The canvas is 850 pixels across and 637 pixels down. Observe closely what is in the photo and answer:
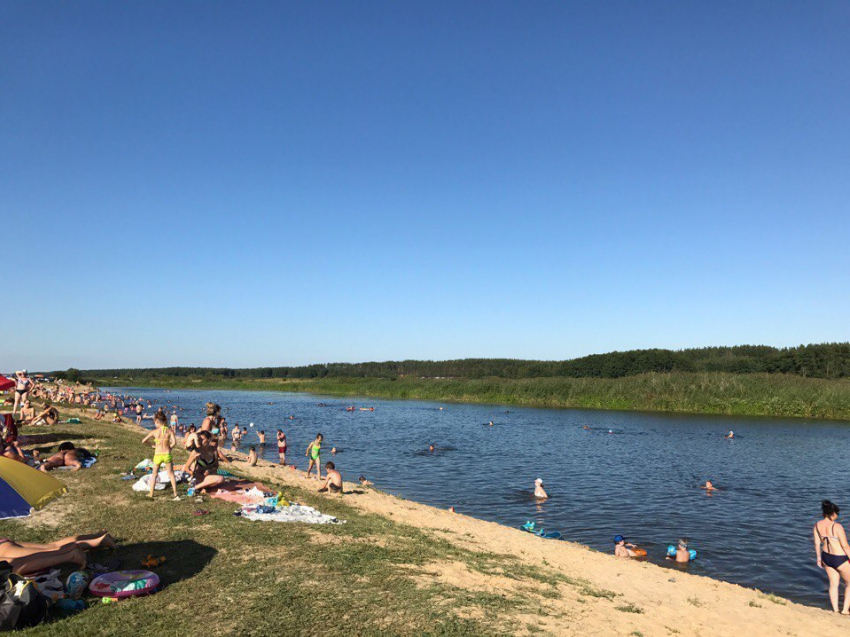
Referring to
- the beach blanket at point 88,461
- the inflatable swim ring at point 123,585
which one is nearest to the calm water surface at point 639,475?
the beach blanket at point 88,461

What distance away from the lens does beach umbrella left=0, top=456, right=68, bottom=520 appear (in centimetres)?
733

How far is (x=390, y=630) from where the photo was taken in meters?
7.24

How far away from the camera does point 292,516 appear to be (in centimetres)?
1325

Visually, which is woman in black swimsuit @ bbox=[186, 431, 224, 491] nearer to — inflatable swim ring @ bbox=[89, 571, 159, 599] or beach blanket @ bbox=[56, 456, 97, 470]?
beach blanket @ bbox=[56, 456, 97, 470]

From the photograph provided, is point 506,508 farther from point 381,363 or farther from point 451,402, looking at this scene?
point 381,363

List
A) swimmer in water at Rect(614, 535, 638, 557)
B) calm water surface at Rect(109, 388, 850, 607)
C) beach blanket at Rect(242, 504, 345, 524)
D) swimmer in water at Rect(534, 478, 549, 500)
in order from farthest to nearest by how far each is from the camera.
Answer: swimmer in water at Rect(534, 478, 549, 500) → calm water surface at Rect(109, 388, 850, 607) → swimmer in water at Rect(614, 535, 638, 557) → beach blanket at Rect(242, 504, 345, 524)

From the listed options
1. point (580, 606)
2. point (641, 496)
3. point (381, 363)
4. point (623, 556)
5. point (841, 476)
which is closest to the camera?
point (580, 606)

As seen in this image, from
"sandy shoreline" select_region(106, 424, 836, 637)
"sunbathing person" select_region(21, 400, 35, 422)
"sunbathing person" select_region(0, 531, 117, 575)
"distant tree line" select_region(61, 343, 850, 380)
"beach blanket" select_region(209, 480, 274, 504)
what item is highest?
"distant tree line" select_region(61, 343, 850, 380)

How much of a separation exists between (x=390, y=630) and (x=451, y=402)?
236ft

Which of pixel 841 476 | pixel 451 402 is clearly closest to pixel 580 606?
pixel 841 476

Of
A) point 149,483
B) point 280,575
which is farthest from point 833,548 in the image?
point 149,483

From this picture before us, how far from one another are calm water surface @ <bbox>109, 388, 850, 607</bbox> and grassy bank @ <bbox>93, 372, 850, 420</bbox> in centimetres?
457

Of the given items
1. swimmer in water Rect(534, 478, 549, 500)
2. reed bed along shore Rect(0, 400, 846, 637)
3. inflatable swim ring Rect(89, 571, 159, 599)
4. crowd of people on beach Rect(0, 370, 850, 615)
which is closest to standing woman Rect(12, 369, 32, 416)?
crowd of people on beach Rect(0, 370, 850, 615)

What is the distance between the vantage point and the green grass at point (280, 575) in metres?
7.30
